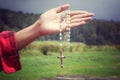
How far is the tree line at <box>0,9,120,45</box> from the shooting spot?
6.20 feet

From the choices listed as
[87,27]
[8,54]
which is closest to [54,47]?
[87,27]

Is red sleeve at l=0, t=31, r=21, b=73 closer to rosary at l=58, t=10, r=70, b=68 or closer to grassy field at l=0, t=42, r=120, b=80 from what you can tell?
rosary at l=58, t=10, r=70, b=68

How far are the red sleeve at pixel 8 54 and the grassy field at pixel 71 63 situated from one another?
664mm

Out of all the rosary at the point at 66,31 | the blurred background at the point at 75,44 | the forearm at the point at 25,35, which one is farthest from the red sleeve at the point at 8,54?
the blurred background at the point at 75,44

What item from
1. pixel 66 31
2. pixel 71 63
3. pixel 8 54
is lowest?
pixel 71 63

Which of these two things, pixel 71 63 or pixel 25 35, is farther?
pixel 71 63

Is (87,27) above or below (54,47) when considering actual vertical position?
above

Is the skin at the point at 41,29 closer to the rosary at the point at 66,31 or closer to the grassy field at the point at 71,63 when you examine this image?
the rosary at the point at 66,31

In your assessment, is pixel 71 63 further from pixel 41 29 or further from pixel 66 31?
pixel 41 29

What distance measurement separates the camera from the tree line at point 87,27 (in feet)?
6.20

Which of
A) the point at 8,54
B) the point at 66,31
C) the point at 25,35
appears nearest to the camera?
the point at 8,54

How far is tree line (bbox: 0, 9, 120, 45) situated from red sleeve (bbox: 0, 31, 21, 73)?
2.22 ft

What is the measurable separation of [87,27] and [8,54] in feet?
2.73

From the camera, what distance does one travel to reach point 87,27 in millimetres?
1889
